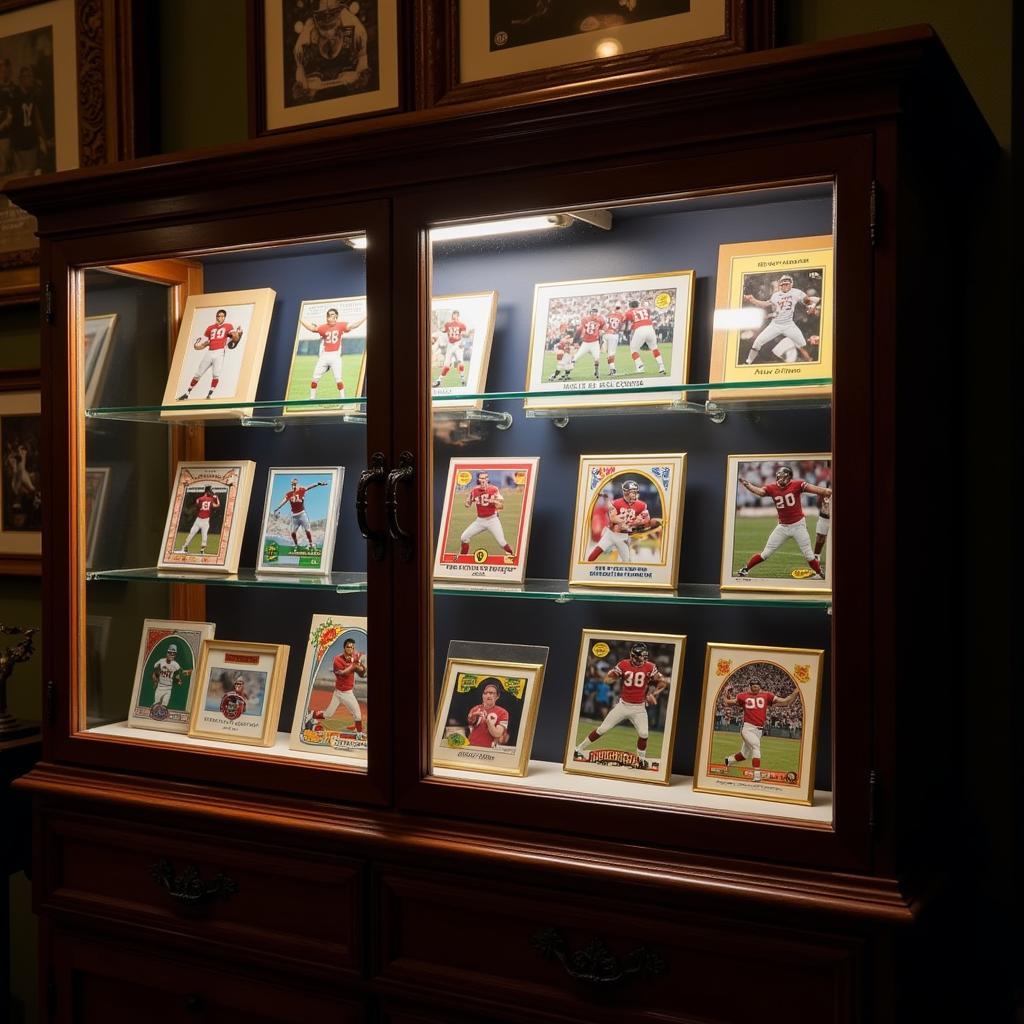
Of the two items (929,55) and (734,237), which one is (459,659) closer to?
(734,237)

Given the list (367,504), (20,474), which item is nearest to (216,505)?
(367,504)

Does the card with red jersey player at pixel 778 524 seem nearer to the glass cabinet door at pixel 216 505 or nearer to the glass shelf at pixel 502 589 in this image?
the glass shelf at pixel 502 589

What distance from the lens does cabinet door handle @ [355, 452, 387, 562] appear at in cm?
164

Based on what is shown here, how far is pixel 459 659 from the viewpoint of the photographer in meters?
1.74

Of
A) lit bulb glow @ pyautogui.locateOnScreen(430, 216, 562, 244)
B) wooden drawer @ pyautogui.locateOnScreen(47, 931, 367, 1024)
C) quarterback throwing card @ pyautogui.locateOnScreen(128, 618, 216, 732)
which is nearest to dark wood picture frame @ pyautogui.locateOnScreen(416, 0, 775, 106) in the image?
lit bulb glow @ pyautogui.locateOnScreen(430, 216, 562, 244)

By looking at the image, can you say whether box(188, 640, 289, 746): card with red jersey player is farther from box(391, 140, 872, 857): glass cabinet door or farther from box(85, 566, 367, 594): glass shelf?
box(391, 140, 872, 857): glass cabinet door

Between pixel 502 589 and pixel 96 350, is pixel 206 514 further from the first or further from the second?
pixel 502 589

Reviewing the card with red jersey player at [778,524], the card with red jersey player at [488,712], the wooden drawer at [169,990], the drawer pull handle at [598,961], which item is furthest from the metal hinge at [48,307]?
the drawer pull handle at [598,961]

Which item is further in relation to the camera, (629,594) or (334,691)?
(334,691)

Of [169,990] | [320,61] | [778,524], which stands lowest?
[169,990]

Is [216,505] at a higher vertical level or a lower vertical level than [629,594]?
higher

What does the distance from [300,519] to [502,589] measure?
43 cm

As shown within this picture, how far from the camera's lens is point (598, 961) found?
1.49 metres

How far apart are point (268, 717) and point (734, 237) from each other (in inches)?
43.2
